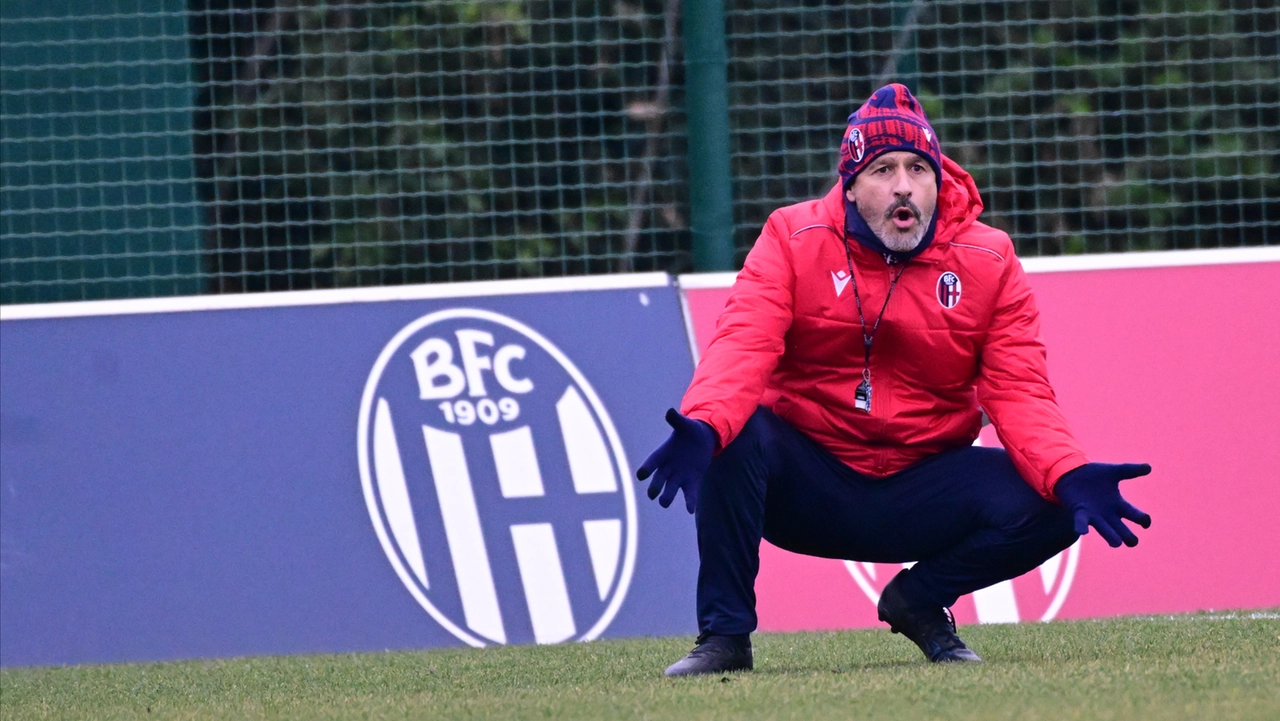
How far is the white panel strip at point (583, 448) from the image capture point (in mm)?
5410

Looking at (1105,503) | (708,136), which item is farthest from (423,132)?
(1105,503)

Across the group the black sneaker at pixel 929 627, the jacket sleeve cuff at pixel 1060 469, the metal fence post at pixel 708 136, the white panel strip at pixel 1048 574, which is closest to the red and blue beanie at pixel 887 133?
the jacket sleeve cuff at pixel 1060 469

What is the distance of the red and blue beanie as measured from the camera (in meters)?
3.84

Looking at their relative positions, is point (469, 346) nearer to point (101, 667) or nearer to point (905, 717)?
point (101, 667)

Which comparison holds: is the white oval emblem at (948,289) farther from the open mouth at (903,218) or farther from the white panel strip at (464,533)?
the white panel strip at (464,533)

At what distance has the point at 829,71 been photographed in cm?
607

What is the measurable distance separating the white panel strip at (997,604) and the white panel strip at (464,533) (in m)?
1.40

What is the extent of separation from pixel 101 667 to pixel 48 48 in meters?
2.09

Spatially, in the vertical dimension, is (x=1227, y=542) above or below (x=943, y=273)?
below

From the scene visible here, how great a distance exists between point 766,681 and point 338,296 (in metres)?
2.40

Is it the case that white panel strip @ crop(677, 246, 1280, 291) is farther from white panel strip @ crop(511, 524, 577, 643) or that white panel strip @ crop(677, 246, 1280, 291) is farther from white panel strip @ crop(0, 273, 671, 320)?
white panel strip @ crop(511, 524, 577, 643)

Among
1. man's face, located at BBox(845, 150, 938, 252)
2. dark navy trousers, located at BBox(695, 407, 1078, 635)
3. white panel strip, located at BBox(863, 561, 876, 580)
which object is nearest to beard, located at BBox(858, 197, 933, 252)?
man's face, located at BBox(845, 150, 938, 252)

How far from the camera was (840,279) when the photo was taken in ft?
12.8

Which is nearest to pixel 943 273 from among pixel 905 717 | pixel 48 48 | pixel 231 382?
pixel 905 717
